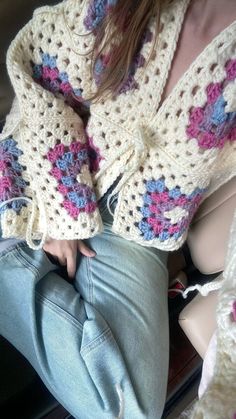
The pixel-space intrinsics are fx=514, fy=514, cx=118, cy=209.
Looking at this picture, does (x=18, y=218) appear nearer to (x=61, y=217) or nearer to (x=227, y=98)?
(x=61, y=217)

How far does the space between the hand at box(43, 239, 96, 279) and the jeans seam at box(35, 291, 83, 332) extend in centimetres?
7

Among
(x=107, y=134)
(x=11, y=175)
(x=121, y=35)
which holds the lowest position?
(x=11, y=175)

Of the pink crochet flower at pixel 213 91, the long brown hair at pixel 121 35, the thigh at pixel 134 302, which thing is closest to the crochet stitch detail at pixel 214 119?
the pink crochet flower at pixel 213 91

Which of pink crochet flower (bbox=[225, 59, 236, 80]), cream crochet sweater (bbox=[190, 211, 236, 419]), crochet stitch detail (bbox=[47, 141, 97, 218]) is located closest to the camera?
cream crochet sweater (bbox=[190, 211, 236, 419])

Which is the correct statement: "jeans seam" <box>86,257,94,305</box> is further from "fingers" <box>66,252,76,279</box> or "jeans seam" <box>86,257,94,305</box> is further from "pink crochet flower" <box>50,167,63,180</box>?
"pink crochet flower" <box>50,167,63,180</box>

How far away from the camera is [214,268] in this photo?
0.78m

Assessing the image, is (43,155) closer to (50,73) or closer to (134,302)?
(50,73)

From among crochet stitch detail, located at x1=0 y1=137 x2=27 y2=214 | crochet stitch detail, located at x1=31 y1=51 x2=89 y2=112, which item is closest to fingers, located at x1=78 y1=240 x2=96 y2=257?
crochet stitch detail, located at x1=0 y1=137 x2=27 y2=214

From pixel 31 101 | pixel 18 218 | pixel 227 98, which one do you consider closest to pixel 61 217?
pixel 18 218

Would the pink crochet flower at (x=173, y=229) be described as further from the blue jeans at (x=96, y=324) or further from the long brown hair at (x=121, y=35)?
the long brown hair at (x=121, y=35)

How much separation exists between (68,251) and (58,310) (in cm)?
9

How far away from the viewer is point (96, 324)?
0.69m

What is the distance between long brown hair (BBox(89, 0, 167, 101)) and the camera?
1.98ft

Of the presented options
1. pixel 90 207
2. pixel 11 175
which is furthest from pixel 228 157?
pixel 11 175
